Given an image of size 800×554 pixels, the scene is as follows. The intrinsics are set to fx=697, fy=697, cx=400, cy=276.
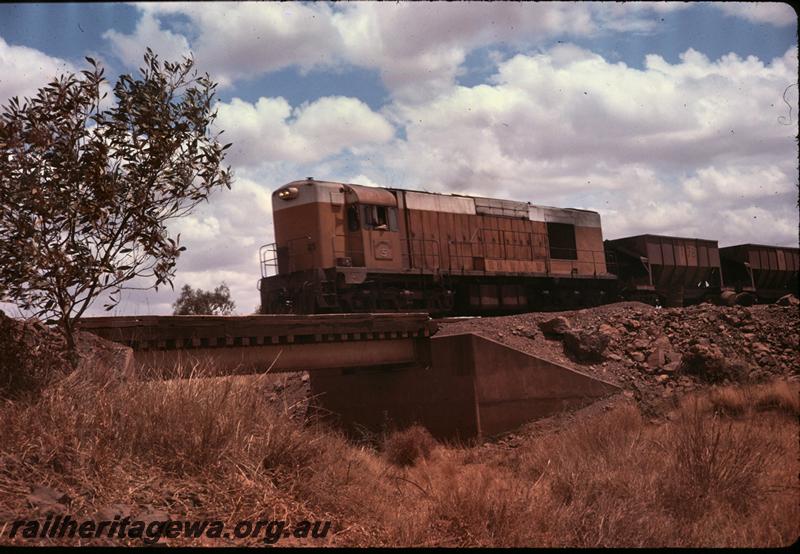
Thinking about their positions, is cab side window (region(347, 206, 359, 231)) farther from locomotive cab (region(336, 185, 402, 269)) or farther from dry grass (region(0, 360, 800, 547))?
dry grass (region(0, 360, 800, 547))

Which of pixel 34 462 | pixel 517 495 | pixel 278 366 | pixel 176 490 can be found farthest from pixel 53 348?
pixel 278 366

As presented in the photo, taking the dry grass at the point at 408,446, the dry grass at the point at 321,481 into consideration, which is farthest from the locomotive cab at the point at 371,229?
the dry grass at the point at 321,481

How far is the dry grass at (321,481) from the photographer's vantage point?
21.6ft

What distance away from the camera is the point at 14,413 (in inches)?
277

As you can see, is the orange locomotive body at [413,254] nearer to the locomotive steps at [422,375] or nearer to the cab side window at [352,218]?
the cab side window at [352,218]

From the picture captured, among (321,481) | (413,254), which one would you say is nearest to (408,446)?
(413,254)

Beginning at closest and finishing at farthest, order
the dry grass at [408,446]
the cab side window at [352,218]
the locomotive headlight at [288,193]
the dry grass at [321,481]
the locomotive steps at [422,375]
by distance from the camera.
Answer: the dry grass at [321,481]
the locomotive steps at [422,375]
the dry grass at [408,446]
the cab side window at [352,218]
the locomotive headlight at [288,193]

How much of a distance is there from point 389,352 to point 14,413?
13.2 meters

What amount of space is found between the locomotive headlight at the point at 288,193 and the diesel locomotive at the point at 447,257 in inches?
2.2

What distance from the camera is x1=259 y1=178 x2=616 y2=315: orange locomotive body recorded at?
2083cm

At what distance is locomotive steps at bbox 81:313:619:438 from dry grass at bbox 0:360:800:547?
657 cm

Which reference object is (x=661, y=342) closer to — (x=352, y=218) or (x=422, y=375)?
(x=422, y=375)

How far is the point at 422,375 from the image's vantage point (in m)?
20.8

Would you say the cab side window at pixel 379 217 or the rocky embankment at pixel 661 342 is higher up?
the cab side window at pixel 379 217
